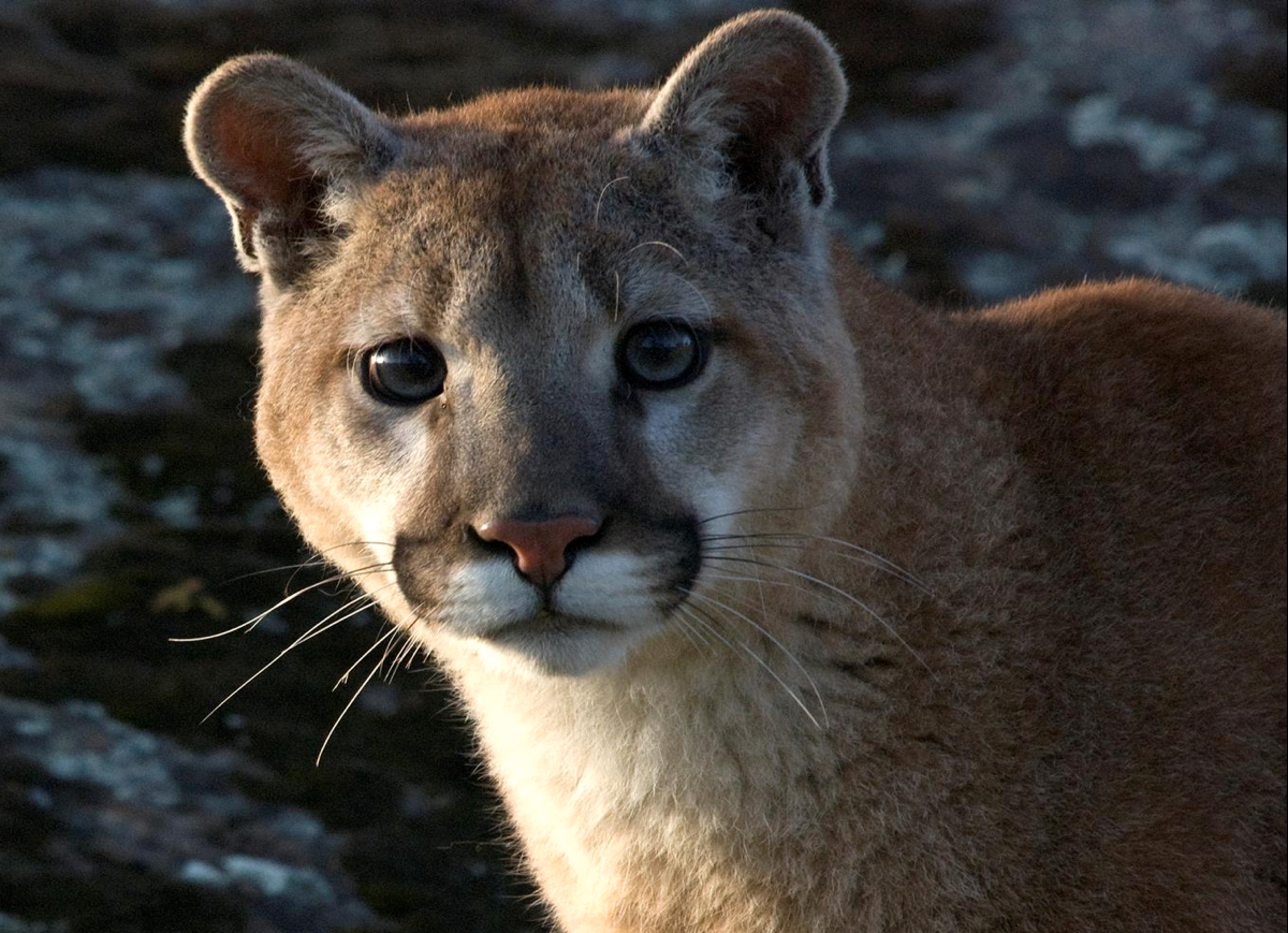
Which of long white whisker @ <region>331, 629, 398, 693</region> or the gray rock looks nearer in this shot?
long white whisker @ <region>331, 629, 398, 693</region>

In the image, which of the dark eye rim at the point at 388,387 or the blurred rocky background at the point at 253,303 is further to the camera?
the blurred rocky background at the point at 253,303

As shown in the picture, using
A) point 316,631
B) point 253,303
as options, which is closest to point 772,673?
point 316,631

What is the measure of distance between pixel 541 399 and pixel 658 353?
0.34m

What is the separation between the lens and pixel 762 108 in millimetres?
4547

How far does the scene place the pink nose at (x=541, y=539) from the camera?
12.5 feet

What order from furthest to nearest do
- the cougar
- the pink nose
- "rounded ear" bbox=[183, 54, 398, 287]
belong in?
1. "rounded ear" bbox=[183, 54, 398, 287]
2. the cougar
3. the pink nose

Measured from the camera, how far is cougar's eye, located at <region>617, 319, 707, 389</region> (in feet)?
13.9

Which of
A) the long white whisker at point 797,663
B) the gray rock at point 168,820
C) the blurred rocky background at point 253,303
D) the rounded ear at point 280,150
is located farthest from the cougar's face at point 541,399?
the gray rock at point 168,820

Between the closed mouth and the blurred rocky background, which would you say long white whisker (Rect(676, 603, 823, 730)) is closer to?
the closed mouth

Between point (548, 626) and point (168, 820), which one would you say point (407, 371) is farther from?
point (168, 820)

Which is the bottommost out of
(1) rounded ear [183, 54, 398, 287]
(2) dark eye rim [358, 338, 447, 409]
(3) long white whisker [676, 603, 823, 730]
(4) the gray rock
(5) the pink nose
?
(4) the gray rock

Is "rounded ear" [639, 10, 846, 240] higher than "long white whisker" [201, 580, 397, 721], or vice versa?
"rounded ear" [639, 10, 846, 240]

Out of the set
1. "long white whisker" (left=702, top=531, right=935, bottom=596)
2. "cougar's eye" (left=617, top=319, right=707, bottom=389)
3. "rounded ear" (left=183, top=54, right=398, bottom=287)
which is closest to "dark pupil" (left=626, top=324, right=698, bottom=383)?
"cougar's eye" (left=617, top=319, right=707, bottom=389)

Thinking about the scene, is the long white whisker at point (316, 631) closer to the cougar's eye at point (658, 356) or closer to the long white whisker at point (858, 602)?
the cougar's eye at point (658, 356)
